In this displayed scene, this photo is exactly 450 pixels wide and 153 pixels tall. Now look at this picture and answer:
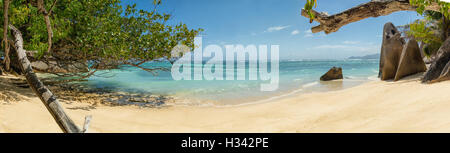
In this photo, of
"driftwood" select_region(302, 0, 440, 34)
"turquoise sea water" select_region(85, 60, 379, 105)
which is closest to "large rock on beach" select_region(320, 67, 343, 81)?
"turquoise sea water" select_region(85, 60, 379, 105)

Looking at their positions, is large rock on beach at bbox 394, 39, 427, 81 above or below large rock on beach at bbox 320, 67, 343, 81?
above

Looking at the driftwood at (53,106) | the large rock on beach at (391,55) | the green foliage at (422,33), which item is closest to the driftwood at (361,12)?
the driftwood at (53,106)

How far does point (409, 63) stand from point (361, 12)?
17.5ft

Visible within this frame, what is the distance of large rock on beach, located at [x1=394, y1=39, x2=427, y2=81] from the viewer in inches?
297

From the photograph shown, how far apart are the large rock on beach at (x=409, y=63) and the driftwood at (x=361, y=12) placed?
4.46 m

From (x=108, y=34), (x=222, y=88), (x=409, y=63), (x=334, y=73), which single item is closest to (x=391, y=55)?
Result: (x=409, y=63)

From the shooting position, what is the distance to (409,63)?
7.57 metres

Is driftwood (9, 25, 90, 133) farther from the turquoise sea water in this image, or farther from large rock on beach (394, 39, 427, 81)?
large rock on beach (394, 39, 427, 81)

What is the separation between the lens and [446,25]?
7.85 m

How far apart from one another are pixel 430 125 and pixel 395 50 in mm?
8762

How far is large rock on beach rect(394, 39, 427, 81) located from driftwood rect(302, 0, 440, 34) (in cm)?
446
